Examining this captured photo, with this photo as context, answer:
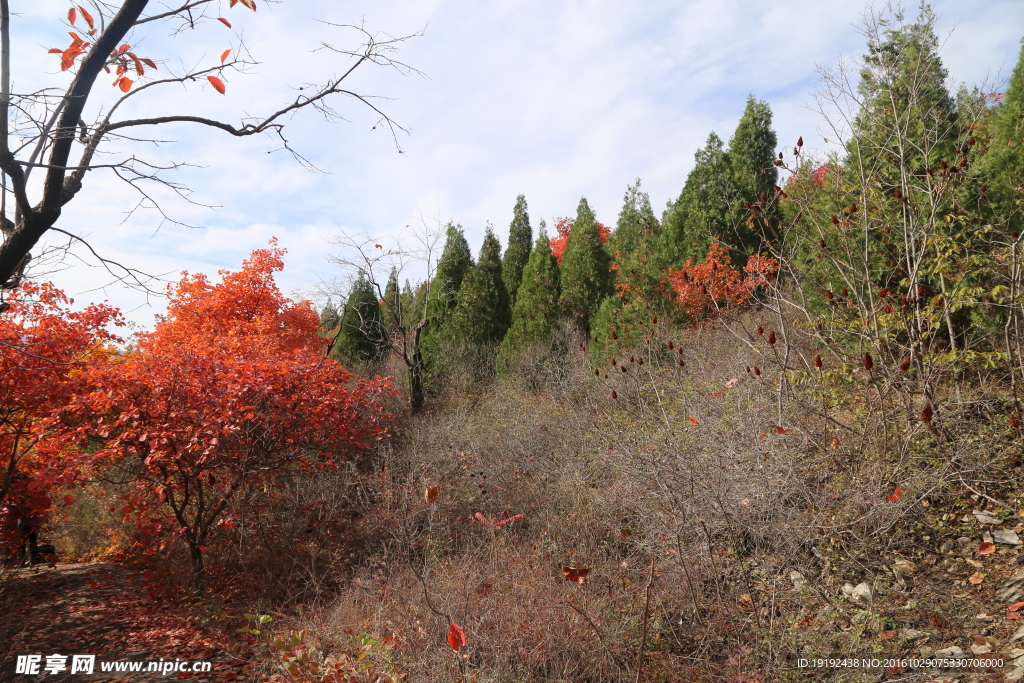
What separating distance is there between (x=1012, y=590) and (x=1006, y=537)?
57 centimetres

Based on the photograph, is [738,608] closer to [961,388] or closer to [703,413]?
[703,413]

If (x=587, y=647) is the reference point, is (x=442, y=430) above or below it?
above

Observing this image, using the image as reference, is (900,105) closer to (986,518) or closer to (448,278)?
(986,518)

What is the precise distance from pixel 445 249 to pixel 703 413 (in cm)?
1071

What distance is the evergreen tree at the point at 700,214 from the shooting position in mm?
13133

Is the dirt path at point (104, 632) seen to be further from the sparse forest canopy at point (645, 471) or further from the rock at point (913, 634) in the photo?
the rock at point (913, 634)

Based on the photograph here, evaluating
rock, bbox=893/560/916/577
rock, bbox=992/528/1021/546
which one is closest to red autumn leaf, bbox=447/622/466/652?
rock, bbox=893/560/916/577

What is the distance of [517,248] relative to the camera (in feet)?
56.6

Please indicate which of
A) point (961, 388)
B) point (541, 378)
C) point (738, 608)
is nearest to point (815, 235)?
point (961, 388)

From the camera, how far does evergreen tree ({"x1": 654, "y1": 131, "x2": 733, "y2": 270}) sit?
517 inches

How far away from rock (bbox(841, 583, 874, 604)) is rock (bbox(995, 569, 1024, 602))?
0.77m

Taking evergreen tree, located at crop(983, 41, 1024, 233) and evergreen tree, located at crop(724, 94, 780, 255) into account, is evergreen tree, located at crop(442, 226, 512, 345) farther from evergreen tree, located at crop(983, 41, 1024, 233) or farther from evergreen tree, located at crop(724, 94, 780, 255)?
evergreen tree, located at crop(983, 41, 1024, 233)

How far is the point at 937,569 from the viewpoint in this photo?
173 inches

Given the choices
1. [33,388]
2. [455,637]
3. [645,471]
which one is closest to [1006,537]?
[645,471]
